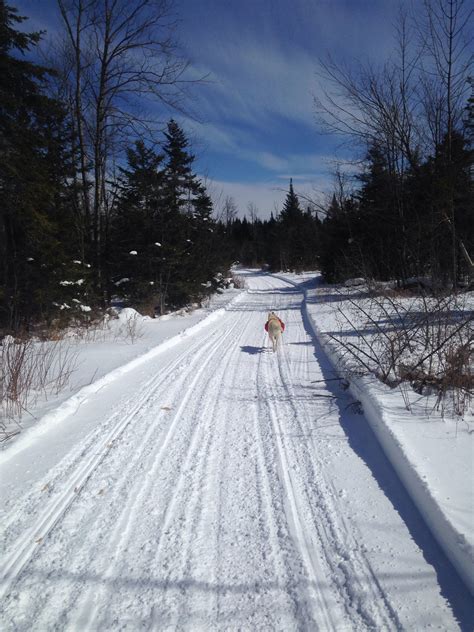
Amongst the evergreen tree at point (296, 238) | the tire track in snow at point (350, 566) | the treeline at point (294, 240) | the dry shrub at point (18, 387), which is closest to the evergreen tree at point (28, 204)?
the dry shrub at point (18, 387)

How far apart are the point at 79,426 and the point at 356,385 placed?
153 inches

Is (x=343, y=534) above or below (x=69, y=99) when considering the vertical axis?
below

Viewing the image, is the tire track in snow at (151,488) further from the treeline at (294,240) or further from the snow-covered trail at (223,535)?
the treeline at (294,240)

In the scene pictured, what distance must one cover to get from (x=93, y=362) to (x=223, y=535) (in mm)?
5491

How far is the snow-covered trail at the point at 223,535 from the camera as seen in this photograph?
1946 mm

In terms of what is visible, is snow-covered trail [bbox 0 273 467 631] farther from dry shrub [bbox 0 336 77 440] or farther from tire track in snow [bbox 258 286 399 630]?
dry shrub [bbox 0 336 77 440]

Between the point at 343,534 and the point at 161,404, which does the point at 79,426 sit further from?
the point at 343,534

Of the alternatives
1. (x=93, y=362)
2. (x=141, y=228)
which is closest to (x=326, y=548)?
(x=93, y=362)

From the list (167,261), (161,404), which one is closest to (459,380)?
(161,404)

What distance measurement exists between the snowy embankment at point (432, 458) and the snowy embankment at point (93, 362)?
3.96 m

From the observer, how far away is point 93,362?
281 inches

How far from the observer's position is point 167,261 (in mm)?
16078

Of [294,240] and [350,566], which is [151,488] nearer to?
[350,566]

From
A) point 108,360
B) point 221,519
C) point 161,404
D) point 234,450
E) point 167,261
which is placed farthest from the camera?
point 167,261
